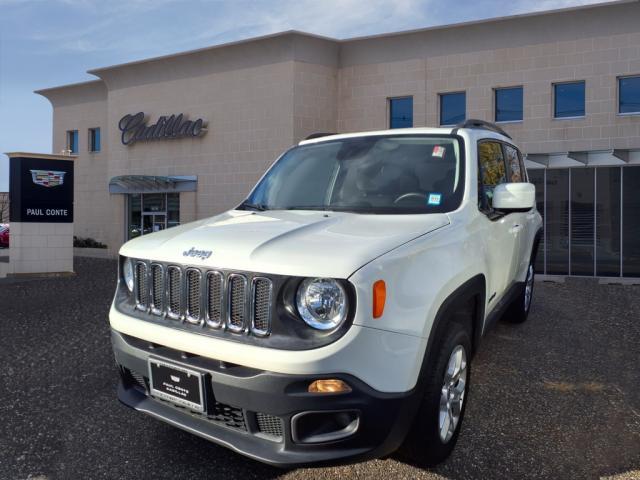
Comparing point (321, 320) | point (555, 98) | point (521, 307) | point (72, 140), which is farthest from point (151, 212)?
point (321, 320)

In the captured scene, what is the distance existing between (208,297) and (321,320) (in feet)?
1.92

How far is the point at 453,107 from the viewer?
17547mm

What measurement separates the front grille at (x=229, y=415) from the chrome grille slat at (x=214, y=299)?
370 mm

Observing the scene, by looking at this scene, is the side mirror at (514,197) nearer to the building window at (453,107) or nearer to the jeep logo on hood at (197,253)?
the jeep logo on hood at (197,253)

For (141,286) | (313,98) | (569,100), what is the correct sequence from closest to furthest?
1. (141,286)
2. (569,100)
3. (313,98)

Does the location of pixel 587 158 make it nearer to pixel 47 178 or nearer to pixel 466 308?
pixel 466 308

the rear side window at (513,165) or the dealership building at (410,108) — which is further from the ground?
the dealership building at (410,108)

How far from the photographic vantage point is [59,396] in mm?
4293

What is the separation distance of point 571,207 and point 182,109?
14184mm

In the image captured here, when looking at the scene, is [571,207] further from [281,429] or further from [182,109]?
[281,429]

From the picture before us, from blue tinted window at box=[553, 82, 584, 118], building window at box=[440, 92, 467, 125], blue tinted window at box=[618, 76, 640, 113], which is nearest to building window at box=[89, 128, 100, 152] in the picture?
building window at box=[440, 92, 467, 125]

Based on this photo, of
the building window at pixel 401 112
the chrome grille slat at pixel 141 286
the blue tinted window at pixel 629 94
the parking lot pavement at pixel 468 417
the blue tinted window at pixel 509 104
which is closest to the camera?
the chrome grille slat at pixel 141 286

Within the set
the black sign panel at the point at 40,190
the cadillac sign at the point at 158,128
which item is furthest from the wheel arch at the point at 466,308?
the cadillac sign at the point at 158,128

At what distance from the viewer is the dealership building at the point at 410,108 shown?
15.5 metres
